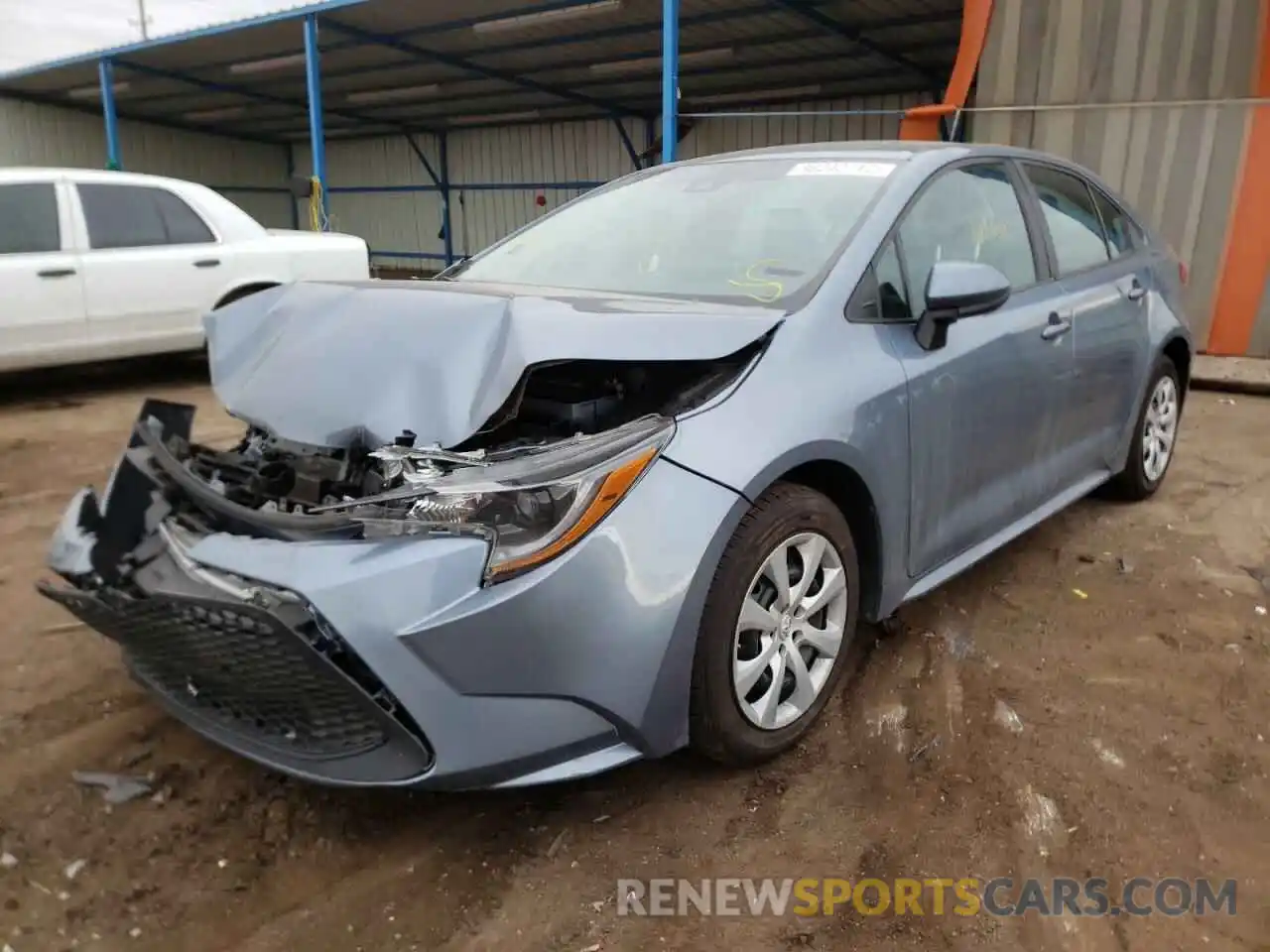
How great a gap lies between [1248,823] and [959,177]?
6.64 feet

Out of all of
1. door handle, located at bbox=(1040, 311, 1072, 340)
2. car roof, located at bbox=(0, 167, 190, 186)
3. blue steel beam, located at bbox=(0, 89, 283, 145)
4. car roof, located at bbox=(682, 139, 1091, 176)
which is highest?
blue steel beam, located at bbox=(0, 89, 283, 145)

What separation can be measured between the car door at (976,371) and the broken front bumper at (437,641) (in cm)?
89

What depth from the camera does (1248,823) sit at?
7.29 ft

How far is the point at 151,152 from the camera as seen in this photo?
21.2 meters

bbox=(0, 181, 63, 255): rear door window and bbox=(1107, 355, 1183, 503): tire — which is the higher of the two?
bbox=(0, 181, 63, 255): rear door window

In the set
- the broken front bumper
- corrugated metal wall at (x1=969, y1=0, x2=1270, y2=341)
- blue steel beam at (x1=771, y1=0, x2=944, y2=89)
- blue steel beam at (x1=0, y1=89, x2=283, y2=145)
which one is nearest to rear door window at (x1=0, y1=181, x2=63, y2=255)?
the broken front bumper

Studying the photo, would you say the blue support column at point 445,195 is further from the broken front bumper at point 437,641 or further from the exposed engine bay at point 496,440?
the broken front bumper at point 437,641

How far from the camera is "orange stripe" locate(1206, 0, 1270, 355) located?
301 inches

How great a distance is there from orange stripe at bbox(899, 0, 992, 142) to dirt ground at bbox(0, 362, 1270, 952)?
6218mm

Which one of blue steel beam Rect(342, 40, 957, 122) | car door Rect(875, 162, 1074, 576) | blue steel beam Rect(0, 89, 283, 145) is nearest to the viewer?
car door Rect(875, 162, 1074, 576)

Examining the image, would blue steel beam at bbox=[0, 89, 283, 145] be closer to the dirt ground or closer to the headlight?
the dirt ground

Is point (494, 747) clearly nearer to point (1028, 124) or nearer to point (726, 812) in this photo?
point (726, 812)

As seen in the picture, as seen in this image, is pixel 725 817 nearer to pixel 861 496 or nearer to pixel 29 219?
pixel 861 496

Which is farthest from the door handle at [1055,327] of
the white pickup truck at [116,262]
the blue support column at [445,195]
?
the blue support column at [445,195]
